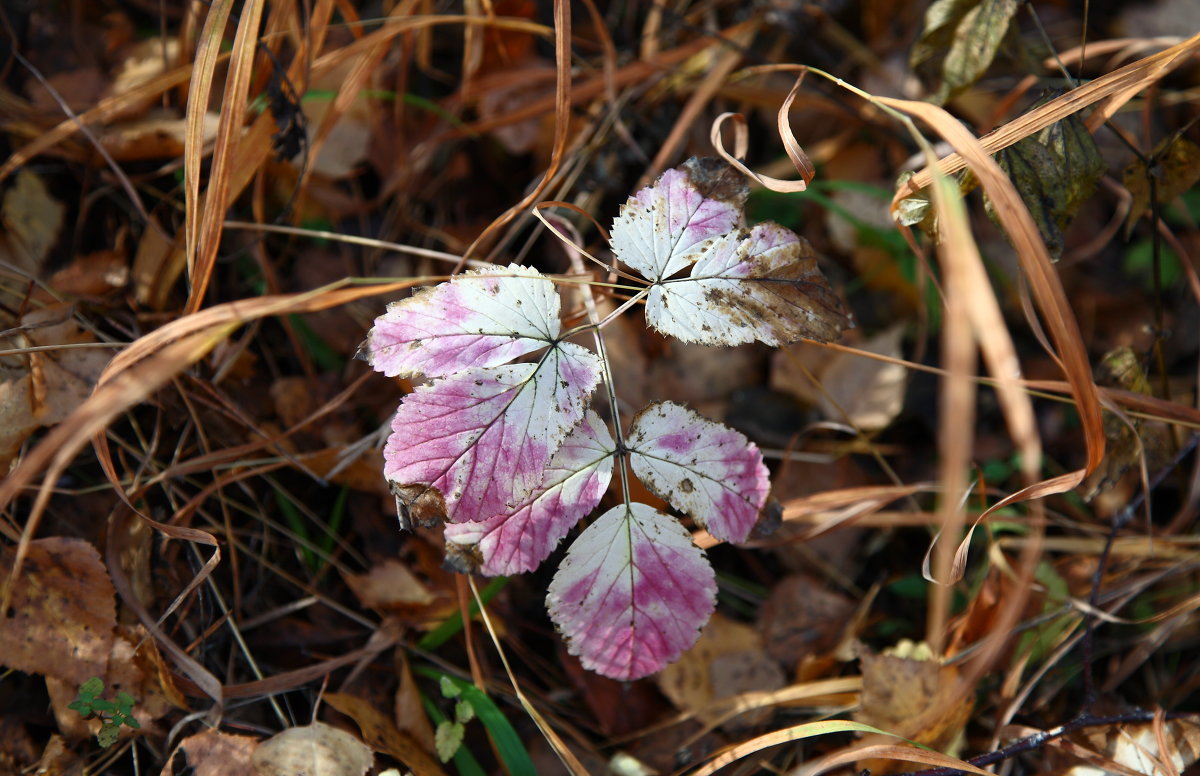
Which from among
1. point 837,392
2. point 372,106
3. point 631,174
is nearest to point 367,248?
point 372,106

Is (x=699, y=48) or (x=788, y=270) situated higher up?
(x=699, y=48)

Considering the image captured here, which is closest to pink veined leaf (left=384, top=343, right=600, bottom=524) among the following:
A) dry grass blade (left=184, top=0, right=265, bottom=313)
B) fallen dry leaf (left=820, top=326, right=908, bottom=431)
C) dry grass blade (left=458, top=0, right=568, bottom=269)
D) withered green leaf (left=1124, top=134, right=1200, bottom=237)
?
dry grass blade (left=458, top=0, right=568, bottom=269)

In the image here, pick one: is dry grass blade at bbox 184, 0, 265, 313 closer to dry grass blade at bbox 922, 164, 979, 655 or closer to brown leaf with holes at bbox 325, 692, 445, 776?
brown leaf with holes at bbox 325, 692, 445, 776

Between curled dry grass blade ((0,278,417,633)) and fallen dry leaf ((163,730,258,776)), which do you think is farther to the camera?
fallen dry leaf ((163,730,258,776))

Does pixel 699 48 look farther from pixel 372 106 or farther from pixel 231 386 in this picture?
pixel 231 386

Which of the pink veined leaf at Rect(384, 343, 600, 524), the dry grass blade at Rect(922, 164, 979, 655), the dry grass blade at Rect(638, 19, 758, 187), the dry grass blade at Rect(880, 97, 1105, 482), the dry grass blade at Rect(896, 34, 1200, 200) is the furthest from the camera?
the dry grass blade at Rect(638, 19, 758, 187)

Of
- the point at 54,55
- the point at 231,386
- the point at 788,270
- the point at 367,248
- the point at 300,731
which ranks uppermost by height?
the point at 54,55

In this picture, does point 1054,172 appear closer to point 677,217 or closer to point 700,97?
point 677,217

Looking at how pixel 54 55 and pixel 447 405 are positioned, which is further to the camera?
pixel 54 55
